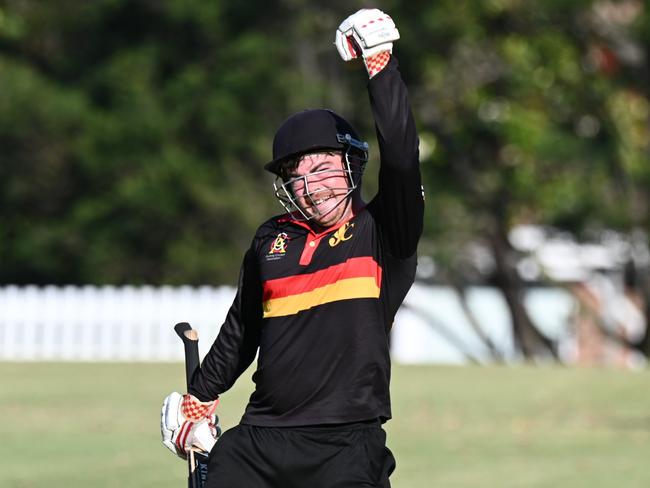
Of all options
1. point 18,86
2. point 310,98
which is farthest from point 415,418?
point 18,86

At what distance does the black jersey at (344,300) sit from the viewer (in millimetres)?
4785

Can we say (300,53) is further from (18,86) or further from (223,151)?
(18,86)

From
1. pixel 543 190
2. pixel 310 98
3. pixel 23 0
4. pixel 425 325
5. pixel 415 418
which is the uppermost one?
pixel 23 0

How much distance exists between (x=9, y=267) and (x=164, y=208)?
4.61m

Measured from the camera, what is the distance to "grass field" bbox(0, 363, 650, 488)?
1108 cm

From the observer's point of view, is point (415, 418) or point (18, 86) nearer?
point (415, 418)

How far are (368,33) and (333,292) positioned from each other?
2.65 feet

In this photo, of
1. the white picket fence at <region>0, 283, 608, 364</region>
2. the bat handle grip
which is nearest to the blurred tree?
the white picket fence at <region>0, 283, 608, 364</region>

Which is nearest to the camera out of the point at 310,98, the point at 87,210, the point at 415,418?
the point at 415,418

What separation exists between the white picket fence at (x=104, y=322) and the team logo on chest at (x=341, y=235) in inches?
970

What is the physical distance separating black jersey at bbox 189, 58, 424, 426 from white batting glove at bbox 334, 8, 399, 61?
0.08 meters

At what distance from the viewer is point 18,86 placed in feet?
111

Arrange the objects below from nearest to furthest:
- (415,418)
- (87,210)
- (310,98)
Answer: (415,418) < (310,98) < (87,210)

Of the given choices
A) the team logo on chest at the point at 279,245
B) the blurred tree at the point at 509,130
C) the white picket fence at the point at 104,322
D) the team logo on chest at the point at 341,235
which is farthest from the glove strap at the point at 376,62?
the blurred tree at the point at 509,130
